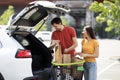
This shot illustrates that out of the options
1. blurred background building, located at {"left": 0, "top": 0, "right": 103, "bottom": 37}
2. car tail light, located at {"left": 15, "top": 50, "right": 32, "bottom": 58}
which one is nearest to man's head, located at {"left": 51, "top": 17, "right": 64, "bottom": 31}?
car tail light, located at {"left": 15, "top": 50, "right": 32, "bottom": 58}

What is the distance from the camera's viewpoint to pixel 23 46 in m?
7.39

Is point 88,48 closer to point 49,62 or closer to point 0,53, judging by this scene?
point 49,62

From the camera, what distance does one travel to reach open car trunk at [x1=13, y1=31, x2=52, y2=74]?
25.3 feet

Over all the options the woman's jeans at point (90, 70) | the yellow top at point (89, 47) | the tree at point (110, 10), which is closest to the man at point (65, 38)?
the yellow top at point (89, 47)

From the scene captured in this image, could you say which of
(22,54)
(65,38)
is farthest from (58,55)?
(22,54)

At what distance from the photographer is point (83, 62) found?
7.76 m

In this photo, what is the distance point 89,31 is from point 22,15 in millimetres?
1477

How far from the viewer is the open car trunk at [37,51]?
7703 millimetres

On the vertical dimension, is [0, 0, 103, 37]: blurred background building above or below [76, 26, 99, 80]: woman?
above

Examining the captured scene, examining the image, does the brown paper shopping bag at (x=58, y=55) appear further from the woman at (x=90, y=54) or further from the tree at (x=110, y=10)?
the tree at (x=110, y=10)

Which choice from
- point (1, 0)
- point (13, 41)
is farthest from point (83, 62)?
point (1, 0)

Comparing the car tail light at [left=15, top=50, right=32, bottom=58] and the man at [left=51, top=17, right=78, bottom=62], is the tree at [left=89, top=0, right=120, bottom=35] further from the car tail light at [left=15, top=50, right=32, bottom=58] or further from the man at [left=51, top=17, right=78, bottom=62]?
the car tail light at [left=15, top=50, right=32, bottom=58]

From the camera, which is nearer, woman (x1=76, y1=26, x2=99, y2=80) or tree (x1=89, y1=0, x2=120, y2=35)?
woman (x1=76, y1=26, x2=99, y2=80)

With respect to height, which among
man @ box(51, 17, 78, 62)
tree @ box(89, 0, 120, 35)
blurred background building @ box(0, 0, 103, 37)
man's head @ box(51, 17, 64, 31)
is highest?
blurred background building @ box(0, 0, 103, 37)
